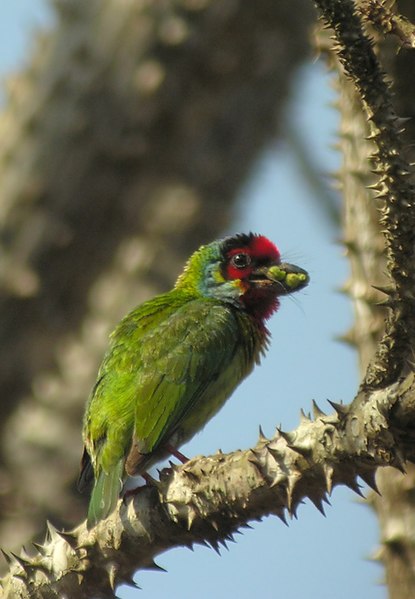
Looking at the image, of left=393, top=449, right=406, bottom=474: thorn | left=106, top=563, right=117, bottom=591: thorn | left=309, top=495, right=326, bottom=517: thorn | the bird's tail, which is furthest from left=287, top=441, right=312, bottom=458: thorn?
the bird's tail

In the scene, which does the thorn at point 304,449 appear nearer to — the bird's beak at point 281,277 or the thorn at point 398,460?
the thorn at point 398,460

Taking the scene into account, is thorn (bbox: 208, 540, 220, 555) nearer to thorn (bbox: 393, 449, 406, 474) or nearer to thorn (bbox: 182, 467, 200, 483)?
thorn (bbox: 182, 467, 200, 483)

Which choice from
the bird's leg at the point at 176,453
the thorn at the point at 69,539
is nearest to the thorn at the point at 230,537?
the thorn at the point at 69,539

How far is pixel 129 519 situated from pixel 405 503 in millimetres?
942

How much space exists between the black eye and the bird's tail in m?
1.33

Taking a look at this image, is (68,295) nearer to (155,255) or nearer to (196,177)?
(155,255)

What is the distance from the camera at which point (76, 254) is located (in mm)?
6535

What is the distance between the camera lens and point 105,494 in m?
4.30

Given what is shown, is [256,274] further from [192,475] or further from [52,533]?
[192,475]

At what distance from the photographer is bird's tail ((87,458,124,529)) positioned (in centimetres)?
395

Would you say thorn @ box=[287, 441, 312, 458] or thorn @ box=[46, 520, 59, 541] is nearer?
thorn @ box=[287, 441, 312, 458]

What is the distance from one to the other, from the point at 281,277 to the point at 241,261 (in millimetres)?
253

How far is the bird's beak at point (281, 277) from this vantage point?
5.30 metres

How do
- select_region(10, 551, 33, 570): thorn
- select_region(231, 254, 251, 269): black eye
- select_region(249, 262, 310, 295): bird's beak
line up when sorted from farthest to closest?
select_region(231, 254, 251, 269): black eye
select_region(249, 262, 310, 295): bird's beak
select_region(10, 551, 33, 570): thorn
